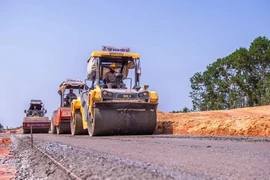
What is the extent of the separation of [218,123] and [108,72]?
425 centimetres

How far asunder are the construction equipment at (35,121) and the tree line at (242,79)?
21.1m

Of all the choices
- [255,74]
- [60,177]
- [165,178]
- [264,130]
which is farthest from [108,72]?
[255,74]

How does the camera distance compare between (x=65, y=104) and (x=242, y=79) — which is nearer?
(x=65, y=104)

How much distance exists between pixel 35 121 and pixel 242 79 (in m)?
23.8

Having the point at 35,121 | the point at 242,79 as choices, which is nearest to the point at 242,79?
the point at 242,79

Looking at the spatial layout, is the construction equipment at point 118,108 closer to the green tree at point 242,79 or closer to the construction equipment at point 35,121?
the construction equipment at point 35,121

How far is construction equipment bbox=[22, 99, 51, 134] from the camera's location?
2488 cm

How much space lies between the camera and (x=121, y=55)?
499 inches

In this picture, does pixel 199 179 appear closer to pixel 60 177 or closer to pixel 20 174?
pixel 60 177

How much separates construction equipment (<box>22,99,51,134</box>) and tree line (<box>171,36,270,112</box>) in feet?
69.3

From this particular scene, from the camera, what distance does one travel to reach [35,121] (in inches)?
985

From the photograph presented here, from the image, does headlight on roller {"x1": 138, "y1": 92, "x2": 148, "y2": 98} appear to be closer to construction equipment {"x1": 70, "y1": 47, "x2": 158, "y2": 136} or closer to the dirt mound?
construction equipment {"x1": 70, "y1": 47, "x2": 158, "y2": 136}

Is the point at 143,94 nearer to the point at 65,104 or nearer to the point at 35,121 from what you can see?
the point at 65,104

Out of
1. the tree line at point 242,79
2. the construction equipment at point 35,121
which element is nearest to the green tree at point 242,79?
the tree line at point 242,79
